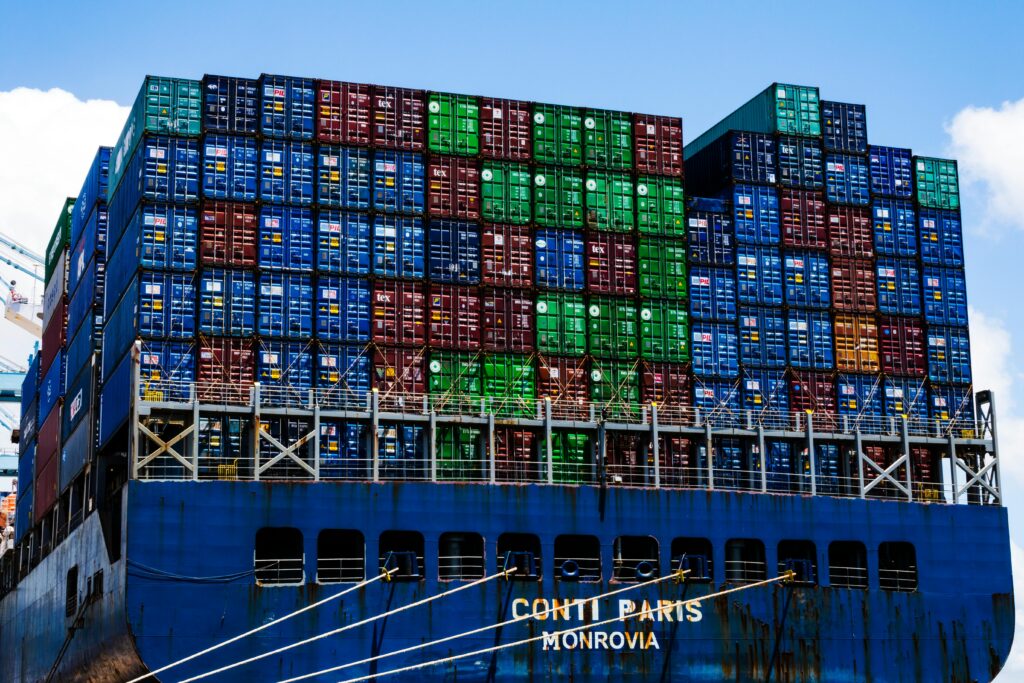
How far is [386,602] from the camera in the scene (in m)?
48.5

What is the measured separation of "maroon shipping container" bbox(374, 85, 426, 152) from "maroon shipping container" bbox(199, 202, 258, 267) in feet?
20.1

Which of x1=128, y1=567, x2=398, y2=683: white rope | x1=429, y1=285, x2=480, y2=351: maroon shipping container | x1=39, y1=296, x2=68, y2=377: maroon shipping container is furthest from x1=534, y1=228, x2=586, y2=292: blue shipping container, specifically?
x1=39, y1=296, x2=68, y2=377: maroon shipping container

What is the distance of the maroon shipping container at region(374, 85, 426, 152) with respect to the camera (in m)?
58.5

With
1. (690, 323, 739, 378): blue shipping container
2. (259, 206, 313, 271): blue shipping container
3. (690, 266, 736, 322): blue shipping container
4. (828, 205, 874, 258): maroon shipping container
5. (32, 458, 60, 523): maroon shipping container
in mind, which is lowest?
(32, 458, 60, 523): maroon shipping container

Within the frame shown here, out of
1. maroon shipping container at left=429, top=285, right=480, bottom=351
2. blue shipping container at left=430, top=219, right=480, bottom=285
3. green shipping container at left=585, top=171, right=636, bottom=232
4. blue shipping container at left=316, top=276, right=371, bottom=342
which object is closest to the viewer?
blue shipping container at left=316, top=276, right=371, bottom=342

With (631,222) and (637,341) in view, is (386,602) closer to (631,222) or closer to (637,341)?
(637,341)

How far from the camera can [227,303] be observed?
54812mm

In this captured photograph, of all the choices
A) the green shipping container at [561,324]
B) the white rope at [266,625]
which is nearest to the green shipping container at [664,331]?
the green shipping container at [561,324]

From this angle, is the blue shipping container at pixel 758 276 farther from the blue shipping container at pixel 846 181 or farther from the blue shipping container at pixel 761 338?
the blue shipping container at pixel 846 181

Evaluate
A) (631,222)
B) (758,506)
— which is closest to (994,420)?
(758,506)

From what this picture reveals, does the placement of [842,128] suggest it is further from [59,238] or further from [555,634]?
[59,238]

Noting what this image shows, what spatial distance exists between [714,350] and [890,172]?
13112mm

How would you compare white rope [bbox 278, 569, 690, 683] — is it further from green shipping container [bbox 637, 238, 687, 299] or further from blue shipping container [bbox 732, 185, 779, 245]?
blue shipping container [bbox 732, 185, 779, 245]

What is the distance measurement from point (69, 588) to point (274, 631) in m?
16.0
